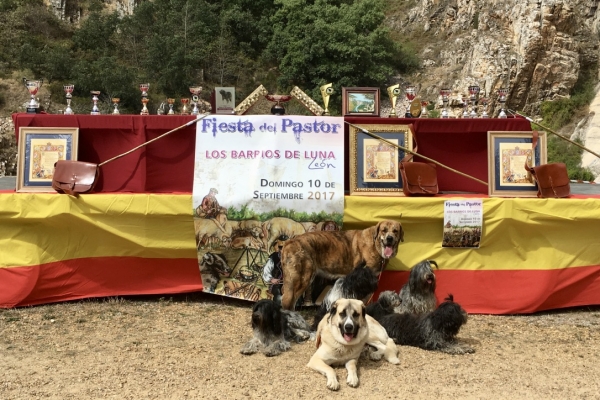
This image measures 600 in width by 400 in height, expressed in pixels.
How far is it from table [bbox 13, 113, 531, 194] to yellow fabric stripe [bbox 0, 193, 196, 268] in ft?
1.44

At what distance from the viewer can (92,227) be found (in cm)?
530

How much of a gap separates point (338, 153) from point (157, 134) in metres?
1.94

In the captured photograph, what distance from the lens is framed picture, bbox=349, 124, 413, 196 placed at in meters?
5.50

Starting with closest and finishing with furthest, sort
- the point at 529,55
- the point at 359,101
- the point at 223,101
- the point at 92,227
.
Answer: the point at 92,227 → the point at 223,101 → the point at 359,101 → the point at 529,55

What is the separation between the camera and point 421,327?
4219 millimetres

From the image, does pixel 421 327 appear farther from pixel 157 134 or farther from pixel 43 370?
pixel 157 134

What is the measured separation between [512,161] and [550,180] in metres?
0.41

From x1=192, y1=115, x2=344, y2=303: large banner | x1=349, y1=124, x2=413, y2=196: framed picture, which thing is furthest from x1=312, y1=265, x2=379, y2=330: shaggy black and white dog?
x1=349, y1=124, x2=413, y2=196: framed picture

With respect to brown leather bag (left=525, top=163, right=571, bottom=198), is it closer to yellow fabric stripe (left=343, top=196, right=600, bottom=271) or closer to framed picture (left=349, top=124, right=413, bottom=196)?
yellow fabric stripe (left=343, top=196, right=600, bottom=271)

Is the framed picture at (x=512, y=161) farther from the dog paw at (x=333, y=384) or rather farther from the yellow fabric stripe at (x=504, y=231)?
the dog paw at (x=333, y=384)

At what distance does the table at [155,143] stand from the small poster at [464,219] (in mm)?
700

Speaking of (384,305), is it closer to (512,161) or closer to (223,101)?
(512,161)

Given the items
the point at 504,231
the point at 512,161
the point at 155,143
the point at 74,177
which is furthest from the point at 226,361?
the point at 512,161

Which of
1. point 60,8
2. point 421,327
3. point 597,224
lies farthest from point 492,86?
Result: point 60,8
